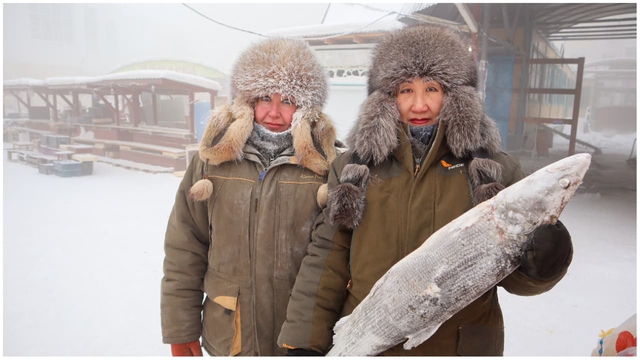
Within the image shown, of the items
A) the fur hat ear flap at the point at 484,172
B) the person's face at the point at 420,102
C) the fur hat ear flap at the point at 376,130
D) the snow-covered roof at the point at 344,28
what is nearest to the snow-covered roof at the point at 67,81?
the snow-covered roof at the point at 344,28

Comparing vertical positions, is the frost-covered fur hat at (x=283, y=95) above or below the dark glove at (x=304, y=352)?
above

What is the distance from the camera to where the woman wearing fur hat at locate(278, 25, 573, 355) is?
120cm

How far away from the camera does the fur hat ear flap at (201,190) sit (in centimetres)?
152

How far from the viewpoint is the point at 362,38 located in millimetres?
6207

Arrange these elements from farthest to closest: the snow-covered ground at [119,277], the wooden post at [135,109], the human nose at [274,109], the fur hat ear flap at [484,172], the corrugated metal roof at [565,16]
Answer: the wooden post at [135,109] < the corrugated metal roof at [565,16] < the snow-covered ground at [119,277] < the human nose at [274,109] < the fur hat ear flap at [484,172]

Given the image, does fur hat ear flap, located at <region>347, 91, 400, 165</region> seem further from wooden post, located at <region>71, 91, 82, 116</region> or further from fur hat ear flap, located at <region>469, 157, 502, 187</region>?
wooden post, located at <region>71, 91, 82, 116</region>

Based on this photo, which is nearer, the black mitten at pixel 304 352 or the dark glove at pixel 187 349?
the black mitten at pixel 304 352

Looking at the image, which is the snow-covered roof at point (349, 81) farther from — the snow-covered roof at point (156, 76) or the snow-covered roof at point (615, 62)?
the snow-covered roof at point (615, 62)

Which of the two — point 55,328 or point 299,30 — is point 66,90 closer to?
point 299,30

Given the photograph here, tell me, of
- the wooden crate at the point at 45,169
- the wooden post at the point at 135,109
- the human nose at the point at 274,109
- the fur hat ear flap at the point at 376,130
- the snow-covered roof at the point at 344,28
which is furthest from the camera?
the wooden post at the point at 135,109

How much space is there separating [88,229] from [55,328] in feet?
6.76

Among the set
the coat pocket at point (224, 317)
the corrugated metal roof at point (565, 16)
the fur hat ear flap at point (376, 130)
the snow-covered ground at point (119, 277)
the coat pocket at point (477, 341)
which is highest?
the corrugated metal roof at point (565, 16)

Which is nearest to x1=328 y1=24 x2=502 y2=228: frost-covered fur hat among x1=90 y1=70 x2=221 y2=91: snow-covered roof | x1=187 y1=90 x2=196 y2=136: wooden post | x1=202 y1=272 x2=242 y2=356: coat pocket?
x1=202 y1=272 x2=242 y2=356: coat pocket

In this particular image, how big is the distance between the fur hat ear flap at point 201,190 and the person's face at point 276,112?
0.37 m
